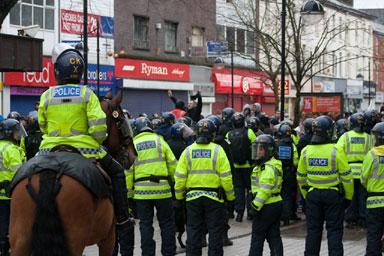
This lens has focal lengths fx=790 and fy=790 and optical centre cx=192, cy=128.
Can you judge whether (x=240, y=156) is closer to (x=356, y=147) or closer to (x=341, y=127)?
(x=356, y=147)

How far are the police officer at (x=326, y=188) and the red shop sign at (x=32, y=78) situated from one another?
17894 millimetres

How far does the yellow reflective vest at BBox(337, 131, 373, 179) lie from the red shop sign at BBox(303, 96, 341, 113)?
9977 millimetres

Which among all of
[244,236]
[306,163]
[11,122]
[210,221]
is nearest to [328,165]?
[306,163]

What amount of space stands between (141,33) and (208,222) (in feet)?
87.8

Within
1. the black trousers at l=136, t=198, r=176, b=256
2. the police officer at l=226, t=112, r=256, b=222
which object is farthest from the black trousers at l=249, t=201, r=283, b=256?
the police officer at l=226, t=112, r=256, b=222

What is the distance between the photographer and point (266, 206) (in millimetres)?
10242

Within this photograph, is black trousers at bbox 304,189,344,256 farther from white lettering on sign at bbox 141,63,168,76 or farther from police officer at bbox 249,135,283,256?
white lettering on sign at bbox 141,63,168,76

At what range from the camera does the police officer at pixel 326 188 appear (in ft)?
34.3

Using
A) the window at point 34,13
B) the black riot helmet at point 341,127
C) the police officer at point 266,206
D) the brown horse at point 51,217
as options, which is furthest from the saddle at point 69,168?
the window at point 34,13

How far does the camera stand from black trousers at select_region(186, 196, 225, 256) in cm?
1041

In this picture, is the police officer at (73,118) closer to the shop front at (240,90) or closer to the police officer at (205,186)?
the police officer at (205,186)

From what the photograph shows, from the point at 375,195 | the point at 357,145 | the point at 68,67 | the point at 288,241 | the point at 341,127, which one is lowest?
the point at 288,241

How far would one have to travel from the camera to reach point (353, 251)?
40.9 ft

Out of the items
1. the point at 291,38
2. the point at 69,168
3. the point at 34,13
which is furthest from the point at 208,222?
the point at 291,38
